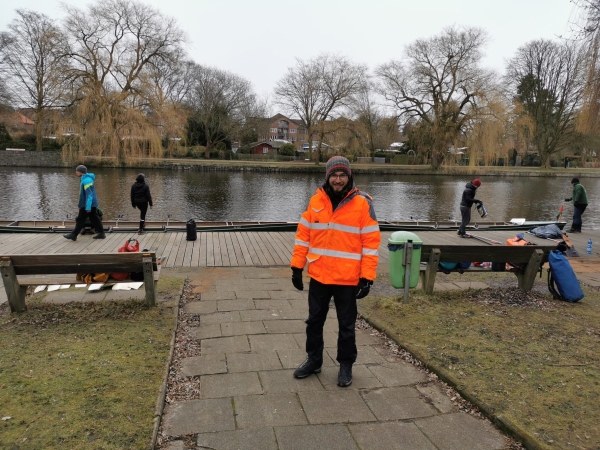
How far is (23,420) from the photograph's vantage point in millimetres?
2621

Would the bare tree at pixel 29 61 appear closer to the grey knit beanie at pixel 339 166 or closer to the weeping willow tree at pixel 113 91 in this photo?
the weeping willow tree at pixel 113 91

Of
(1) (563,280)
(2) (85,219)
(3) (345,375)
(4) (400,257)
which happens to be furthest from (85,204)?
(1) (563,280)

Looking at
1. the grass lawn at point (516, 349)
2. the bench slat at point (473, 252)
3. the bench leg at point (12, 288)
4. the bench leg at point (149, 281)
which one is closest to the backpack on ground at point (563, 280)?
the grass lawn at point (516, 349)

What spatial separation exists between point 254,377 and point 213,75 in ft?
196

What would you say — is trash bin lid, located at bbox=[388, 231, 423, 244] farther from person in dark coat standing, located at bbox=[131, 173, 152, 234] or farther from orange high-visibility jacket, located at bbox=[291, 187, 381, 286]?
person in dark coat standing, located at bbox=[131, 173, 152, 234]

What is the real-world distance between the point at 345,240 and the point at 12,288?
139 inches

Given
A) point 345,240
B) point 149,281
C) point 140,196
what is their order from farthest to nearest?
point 140,196
point 149,281
point 345,240

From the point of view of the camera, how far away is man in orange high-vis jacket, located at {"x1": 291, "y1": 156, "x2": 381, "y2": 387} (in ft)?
10.4

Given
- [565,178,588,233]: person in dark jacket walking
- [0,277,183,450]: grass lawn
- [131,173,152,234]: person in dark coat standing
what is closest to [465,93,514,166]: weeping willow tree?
[565,178,588,233]: person in dark jacket walking

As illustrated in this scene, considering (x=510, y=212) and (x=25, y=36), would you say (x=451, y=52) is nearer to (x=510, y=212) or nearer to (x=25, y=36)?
(x=510, y=212)

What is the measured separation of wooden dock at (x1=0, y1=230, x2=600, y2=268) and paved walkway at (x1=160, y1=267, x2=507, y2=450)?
3464 millimetres

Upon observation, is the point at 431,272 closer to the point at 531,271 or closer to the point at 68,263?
the point at 531,271

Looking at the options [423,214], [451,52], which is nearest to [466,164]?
[451,52]

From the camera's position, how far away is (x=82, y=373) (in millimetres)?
3230
